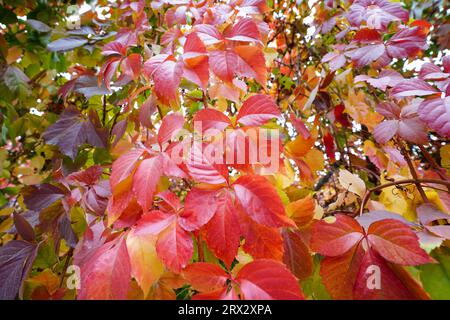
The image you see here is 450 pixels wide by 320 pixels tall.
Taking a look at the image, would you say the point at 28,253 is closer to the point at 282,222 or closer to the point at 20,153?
the point at 282,222

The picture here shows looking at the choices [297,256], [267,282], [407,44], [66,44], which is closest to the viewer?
[267,282]

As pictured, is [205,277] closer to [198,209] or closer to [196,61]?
[198,209]

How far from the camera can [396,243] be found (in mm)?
320

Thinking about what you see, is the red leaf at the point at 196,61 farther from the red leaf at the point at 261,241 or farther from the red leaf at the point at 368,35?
the red leaf at the point at 368,35

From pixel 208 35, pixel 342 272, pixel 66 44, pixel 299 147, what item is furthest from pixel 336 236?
pixel 66 44

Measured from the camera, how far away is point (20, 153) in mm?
1459

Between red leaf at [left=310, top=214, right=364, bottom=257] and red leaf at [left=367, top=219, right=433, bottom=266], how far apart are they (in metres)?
0.02

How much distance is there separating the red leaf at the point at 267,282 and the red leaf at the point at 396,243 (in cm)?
11

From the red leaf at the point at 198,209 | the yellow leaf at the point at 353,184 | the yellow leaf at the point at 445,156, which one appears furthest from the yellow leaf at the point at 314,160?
the red leaf at the point at 198,209

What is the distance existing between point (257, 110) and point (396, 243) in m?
0.24

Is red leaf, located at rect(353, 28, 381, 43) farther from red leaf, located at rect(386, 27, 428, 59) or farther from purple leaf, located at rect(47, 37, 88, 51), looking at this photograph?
purple leaf, located at rect(47, 37, 88, 51)

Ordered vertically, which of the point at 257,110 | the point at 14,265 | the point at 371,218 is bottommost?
the point at 14,265

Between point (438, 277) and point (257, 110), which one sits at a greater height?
point (257, 110)
